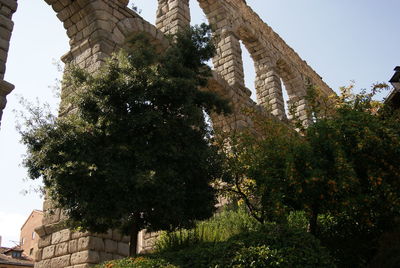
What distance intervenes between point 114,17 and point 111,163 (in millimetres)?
5414

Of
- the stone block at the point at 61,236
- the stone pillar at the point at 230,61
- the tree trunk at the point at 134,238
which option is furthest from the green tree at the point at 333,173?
the stone pillar at the point at 230,61

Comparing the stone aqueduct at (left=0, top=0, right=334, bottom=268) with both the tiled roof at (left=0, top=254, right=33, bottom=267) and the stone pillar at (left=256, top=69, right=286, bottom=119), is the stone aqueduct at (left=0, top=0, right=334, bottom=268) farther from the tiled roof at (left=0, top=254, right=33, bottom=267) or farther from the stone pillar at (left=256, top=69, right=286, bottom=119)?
the tiled roof at (left=0, top=254, right=33, bottom=267)

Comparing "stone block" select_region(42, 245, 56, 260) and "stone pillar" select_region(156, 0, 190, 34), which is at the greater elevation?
"stone pillar" select_region(156, 0, 190, 34)

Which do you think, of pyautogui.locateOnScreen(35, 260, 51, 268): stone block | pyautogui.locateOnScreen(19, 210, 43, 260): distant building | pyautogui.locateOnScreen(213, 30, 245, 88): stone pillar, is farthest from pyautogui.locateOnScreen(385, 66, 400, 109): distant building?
pyautogui.locateOnScreen(19, 210, 43, 260): distant building

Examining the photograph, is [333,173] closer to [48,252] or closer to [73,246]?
[73,246]

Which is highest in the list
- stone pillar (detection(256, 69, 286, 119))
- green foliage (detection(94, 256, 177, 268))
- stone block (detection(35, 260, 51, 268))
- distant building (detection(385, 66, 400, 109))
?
stone pillar (detection(256, 69, 286, 119))

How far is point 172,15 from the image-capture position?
13.3 meters

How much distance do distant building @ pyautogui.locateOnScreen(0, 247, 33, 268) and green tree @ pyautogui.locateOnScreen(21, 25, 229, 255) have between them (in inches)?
804

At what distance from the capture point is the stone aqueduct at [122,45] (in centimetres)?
766

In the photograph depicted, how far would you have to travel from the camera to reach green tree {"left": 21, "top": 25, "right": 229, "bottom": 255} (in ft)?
20.6

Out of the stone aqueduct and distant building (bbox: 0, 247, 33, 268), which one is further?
distant building (bbox: 0, 247, 33, 268)

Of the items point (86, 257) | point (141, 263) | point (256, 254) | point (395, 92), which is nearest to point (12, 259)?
point (86, 257)

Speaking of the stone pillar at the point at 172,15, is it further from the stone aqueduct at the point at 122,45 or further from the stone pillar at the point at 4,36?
the stone pillar at the point at 4,36

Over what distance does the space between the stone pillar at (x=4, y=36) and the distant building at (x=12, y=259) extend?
2016 centimetres
